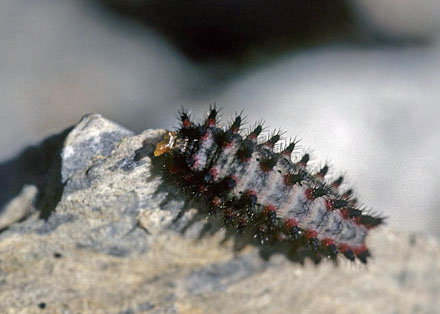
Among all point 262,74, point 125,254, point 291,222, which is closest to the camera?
point 291,222

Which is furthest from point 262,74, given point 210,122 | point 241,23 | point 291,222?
point 291,222

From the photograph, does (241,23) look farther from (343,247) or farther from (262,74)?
(343,247)

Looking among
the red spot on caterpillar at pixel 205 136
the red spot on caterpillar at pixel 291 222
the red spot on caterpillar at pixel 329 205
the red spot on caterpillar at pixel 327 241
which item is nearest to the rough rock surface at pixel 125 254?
the red spot on caterpillar at pixel 205 136

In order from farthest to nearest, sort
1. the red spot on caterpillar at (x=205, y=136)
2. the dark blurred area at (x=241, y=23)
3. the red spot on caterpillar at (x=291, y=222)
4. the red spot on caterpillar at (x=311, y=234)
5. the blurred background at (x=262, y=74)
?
the dark blurred area at (x=241, y=23) < the blurred background at (x=262, y=74) < the red spot on caterpillar at (x=311, y=234) < the red spot on caterpillar at (x=291, y=222) < the red spot on caterpillar at (x=205, y=136)

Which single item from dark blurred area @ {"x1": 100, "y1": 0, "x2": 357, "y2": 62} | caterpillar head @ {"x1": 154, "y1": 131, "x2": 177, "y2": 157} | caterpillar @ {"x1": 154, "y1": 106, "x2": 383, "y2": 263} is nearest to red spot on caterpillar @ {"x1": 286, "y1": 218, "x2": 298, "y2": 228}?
caterpillar @ {"x1": 154, "y1": 106, "x2": 383, "y2": 263}

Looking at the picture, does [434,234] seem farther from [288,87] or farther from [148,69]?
[148,69]

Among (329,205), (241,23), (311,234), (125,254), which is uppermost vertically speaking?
(241,23)

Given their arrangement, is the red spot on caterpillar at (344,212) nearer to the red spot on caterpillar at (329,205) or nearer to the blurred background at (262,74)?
the red spot on caterpillar at (329,205)
